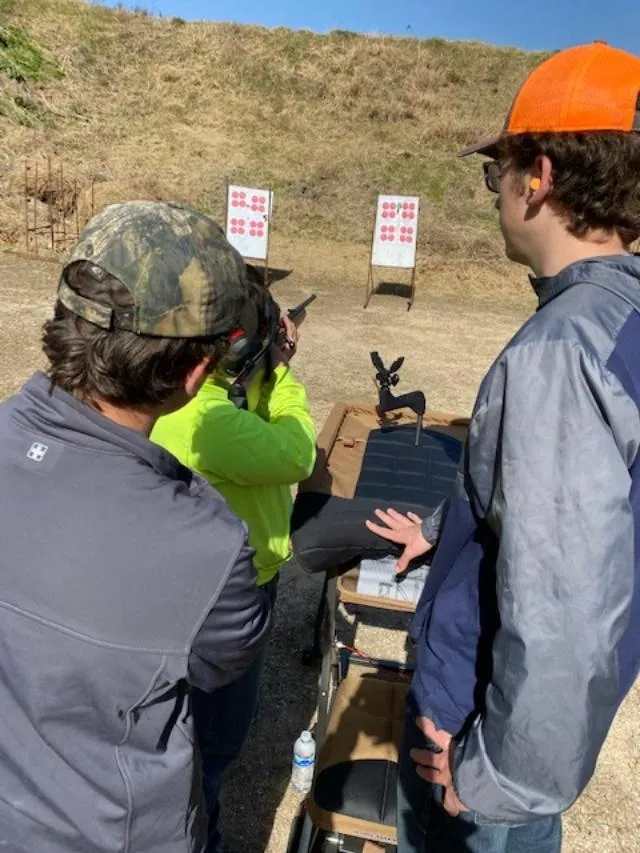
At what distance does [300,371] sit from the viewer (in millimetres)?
6906

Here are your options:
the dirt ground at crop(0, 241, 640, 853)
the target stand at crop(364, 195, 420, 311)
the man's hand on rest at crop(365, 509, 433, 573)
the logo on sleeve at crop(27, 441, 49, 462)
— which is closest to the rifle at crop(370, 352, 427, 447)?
the man's hand on rest at crop(365, 509, 433, 573)

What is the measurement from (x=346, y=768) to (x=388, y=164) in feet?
47.7

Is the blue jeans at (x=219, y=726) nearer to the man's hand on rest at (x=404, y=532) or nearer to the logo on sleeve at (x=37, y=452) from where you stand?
the man's hand on rest at (x=404, y=532)

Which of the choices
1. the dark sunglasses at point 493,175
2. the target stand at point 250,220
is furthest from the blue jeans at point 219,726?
the target stand at point 250,220

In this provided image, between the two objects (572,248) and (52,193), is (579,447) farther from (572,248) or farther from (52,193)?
(52,193)

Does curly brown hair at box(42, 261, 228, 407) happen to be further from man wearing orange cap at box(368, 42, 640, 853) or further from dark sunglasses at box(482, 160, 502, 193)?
dark sunglasses at box(482, 160, 502, 193)

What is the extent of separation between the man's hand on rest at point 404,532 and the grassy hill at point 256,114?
450 inches

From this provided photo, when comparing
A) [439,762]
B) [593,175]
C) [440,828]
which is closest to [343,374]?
[440,828]

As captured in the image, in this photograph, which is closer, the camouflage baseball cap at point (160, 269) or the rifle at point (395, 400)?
the camouflage baseball cap at point (160, 269)

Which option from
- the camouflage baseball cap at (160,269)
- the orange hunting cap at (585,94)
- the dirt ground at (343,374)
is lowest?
the dirt ground at (343,374)

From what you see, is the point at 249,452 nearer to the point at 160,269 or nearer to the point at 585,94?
the point at 160,269

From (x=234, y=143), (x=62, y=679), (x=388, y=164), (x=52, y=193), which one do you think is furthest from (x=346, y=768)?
(x=234, y=143)

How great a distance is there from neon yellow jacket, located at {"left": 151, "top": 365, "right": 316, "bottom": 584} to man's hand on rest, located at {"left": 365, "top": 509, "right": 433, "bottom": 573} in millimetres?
264

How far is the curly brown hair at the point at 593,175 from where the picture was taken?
0.99 metres
